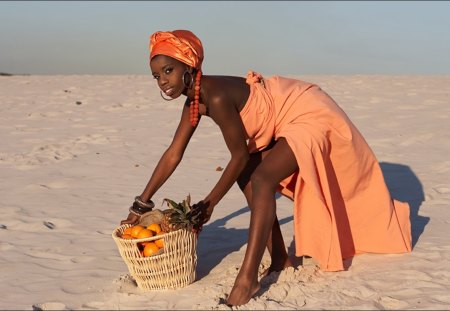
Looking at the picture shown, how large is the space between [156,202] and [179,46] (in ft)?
9.68

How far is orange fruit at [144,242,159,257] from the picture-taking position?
3.86 m

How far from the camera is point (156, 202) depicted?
6484 mm

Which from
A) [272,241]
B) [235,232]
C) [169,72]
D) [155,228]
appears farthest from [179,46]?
[235,232]

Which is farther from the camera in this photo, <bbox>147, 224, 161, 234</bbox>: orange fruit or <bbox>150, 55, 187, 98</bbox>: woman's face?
<bbox>147, 224, 161, 234</bbox>: orange fruit

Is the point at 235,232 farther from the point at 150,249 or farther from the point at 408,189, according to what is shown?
the point at 408,189

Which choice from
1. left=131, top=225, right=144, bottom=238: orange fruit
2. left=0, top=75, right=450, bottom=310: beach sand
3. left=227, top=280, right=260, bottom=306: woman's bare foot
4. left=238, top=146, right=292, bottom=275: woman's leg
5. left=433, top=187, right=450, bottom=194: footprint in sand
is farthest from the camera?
left=433, top=187, right=450, bottom=194: footprint in sand

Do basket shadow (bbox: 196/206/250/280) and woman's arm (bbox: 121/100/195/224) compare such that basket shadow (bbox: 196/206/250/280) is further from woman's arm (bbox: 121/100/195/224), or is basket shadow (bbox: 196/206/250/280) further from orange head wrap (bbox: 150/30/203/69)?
orange head wrap (bbox: 150/30/203/69)

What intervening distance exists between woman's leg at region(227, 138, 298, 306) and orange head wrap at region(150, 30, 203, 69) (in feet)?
2.27

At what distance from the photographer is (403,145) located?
347 inches

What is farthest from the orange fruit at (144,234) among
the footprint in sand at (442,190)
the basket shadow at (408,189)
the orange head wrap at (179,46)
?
the footprint in sand at (442,190)

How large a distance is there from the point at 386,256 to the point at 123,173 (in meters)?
3.84

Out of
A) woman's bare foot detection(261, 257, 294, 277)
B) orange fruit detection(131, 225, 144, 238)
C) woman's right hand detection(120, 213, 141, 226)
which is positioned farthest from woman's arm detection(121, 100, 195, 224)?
woman's bare foot detection(261, 257, 294, 277)

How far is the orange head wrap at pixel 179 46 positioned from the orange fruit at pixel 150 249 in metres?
1.03

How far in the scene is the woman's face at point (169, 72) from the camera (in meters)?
3.77
